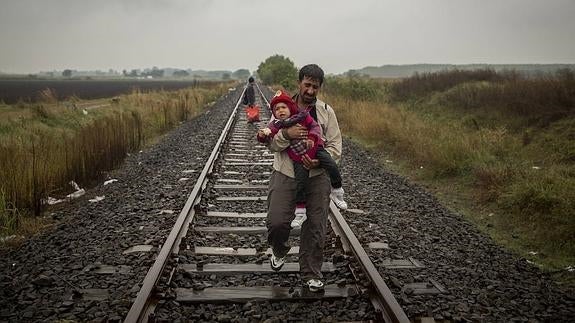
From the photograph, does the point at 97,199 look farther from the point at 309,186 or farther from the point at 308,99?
the point at 308,99

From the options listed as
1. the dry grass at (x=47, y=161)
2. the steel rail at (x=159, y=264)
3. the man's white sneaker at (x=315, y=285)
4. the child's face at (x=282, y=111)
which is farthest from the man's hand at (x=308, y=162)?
the dry grass at (x=47, y=161)

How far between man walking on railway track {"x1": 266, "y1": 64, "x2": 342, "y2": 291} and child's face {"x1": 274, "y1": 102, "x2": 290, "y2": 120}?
119 millimetres

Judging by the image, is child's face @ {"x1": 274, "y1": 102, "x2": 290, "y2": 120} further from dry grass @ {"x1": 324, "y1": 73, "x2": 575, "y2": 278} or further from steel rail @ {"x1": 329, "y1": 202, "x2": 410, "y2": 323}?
dry grass @ {"x1": 324, "y1": 73, "x2": 575, "y2": 278}

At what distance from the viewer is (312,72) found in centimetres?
322

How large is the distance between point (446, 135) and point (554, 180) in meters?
3.95

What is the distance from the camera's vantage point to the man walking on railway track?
3.24 metres

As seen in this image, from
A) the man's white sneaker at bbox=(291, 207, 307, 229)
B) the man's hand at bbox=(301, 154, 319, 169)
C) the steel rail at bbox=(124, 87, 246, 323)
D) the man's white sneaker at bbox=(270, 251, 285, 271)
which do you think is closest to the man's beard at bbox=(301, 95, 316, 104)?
the man's hand at bbox=(301, 154, 319, 169)

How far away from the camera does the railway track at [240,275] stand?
3.25 m

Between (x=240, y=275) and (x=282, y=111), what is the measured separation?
5.17ft

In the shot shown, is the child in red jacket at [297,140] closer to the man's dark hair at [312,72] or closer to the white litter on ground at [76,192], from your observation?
the man's dark hair at [312,72]

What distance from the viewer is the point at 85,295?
11.5 ft

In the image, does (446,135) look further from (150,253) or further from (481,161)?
(150,253)

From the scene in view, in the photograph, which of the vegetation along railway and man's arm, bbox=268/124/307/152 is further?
the vegetation along railway

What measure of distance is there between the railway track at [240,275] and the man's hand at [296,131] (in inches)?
50.3
